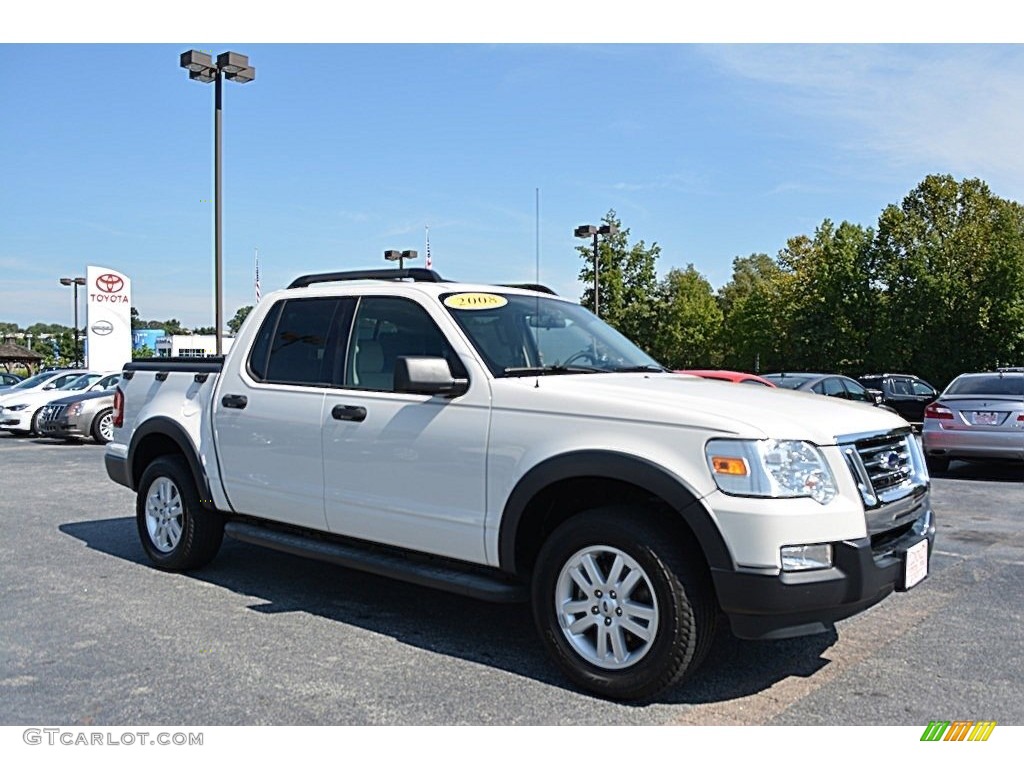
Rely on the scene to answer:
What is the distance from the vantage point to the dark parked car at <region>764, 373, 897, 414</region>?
14.2m

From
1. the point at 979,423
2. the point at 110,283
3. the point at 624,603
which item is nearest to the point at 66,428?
the point at 979,423

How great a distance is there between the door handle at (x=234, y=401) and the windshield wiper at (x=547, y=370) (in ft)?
6.32

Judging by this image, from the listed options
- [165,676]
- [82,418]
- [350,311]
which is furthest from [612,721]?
[82,418]

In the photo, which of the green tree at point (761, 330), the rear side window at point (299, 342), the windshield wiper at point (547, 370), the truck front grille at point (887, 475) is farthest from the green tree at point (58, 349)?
the truck front grille at point (887, 475)

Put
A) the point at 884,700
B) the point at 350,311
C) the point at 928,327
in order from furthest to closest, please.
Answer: the point at 928,327 → the point at 350,311 → the point at 884,700

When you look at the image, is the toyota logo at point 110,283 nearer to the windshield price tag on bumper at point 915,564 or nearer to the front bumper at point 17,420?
the front bumper at point 17,420

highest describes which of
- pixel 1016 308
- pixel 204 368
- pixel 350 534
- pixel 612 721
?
pixel 1016 308

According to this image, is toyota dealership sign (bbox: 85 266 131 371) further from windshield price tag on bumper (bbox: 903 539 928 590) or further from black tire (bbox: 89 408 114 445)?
windshield price tag on bumper (bbox: 903 539 928 590)

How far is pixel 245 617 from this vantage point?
543cm

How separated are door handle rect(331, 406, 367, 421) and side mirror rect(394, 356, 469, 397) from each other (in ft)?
1.51

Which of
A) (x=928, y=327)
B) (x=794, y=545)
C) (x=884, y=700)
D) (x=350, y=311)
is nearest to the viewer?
(x=794, y=545)

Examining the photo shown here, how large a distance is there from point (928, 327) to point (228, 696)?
35.2 meters

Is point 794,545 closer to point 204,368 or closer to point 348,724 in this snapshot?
point 348,724

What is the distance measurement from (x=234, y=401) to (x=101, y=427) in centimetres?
1307
